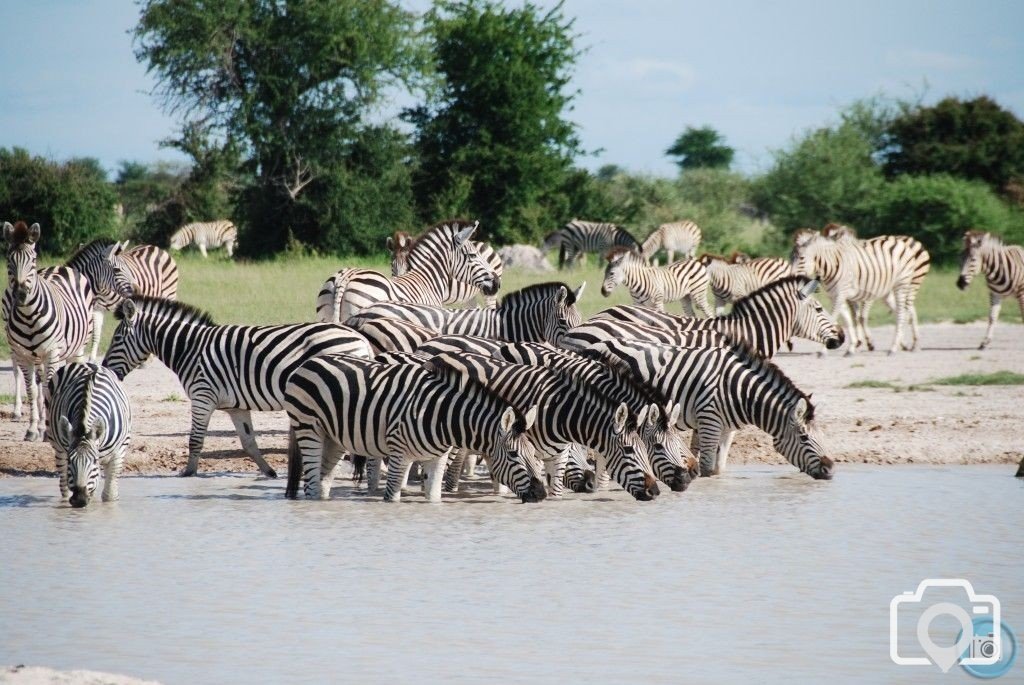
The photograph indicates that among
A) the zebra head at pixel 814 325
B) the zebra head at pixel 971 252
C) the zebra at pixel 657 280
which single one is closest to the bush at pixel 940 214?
the zebra head at pixel 971 252

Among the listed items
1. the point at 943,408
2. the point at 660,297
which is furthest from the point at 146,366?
the point at 943,408

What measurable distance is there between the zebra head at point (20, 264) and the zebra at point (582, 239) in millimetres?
19821

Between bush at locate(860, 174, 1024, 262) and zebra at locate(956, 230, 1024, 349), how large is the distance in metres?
13.0

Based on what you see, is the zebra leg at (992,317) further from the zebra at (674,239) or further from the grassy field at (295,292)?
the zebra at (674,239)

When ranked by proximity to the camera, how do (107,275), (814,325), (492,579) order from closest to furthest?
(492,579) < (814,325) < (107,275)

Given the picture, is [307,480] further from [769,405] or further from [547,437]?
[769,405]

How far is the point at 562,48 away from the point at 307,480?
90.4 feet

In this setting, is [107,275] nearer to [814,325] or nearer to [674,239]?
[814,325]

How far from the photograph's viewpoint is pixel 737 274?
2102cm

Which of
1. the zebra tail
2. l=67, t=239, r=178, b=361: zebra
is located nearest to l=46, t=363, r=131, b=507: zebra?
the zebra tail

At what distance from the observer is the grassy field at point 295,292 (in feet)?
66.7

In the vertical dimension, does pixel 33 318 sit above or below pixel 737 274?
below

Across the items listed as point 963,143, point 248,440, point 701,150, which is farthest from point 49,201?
point 701,150

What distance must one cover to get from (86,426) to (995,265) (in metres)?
15.1
